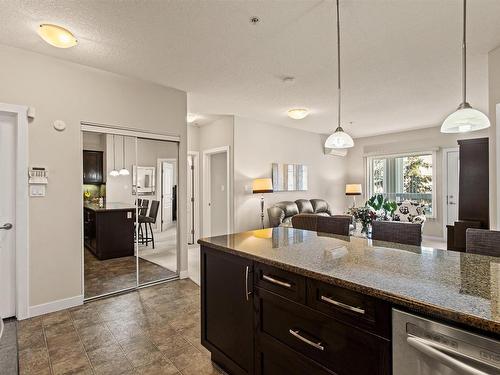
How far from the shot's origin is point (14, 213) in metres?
2.75

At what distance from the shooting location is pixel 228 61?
3021mm

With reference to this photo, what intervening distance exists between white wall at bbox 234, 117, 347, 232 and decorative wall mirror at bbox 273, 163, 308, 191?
129mm

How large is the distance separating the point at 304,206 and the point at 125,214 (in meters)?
3.85

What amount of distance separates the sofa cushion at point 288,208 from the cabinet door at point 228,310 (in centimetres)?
373

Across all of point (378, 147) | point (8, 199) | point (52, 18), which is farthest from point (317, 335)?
point (378, 147)

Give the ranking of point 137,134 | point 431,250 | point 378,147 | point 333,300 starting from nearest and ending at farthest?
point 333,300 → point 431,250 → point 137,134 → point 378,147

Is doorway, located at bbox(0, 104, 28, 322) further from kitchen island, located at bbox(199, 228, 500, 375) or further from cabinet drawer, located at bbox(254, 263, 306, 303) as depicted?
cabinet drawer, located at bbox(254, 263, 306, 303)

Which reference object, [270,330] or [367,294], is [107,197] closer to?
[270,330]

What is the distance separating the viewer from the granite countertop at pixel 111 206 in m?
3.20

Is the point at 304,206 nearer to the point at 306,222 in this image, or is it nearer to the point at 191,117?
the point at 306,222

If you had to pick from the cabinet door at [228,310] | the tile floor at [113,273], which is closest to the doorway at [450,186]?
the tile floor at [113,273]

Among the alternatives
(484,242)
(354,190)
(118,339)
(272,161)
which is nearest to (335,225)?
(484,242)

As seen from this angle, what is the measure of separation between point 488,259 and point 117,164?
353 cm

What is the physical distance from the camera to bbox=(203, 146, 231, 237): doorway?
6000mm
